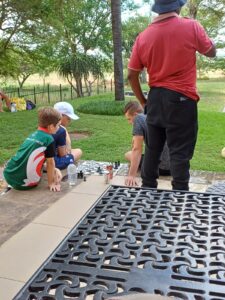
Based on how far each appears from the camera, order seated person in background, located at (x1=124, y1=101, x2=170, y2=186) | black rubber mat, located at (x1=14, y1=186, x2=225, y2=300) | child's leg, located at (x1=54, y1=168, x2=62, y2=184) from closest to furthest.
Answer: black rubber mat, located at (x1=14, y1=186, x2=225, y2=300) → seated person in background, located at (x1=124, y1=101, x2=170, y2=186) → child's leg, located at (x1=54, y1=168, x2=62, y2=184)

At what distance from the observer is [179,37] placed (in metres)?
2.55

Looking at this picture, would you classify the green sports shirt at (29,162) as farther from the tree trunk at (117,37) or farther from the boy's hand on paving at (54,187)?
the tree trunk at (117,37)

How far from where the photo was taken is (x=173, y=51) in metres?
2.58

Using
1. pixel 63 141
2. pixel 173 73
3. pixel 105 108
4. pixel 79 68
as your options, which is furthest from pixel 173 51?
pixel 79 68

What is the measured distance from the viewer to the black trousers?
267 centimetres

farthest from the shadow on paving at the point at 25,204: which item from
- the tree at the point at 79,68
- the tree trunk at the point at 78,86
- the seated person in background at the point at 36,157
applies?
the tree trunk at the point at 78,86

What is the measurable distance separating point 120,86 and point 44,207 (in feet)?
25.3

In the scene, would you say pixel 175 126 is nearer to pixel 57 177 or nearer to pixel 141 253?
pixel 141 253

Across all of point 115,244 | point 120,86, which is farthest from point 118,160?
point 120,86

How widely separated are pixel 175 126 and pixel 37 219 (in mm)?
→ 1418

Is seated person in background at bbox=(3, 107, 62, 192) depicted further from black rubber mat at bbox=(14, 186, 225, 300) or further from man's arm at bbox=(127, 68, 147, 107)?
black rubber mat at bbox=(14, 186, 225, 300)

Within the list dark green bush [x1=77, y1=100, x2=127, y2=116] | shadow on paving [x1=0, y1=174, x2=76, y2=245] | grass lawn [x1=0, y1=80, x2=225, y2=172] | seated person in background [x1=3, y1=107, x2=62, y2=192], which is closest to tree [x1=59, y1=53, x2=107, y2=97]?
dark green bush [x1=77, y1=100, x2=127, y2=116]

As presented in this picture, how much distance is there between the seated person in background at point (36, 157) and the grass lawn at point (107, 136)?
141 cm

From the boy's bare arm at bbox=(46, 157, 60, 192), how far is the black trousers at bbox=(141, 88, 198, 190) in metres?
1.41
